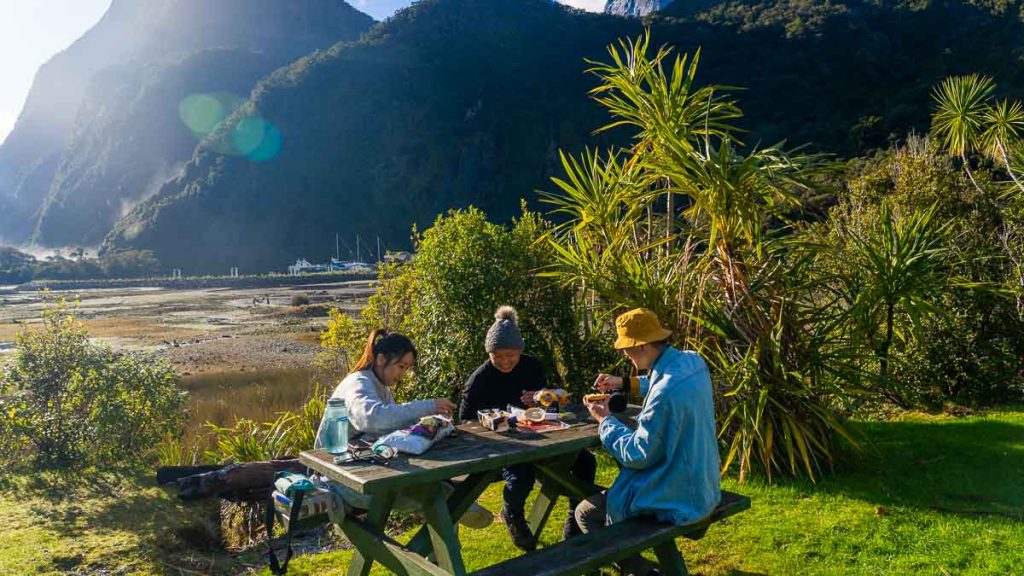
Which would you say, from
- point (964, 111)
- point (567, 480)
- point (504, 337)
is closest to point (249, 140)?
point (964, 111)

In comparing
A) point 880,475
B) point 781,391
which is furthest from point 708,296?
point 880,475

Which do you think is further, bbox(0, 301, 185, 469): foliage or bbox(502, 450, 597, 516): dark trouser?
bbox(0, 301, 185, 469): foliage

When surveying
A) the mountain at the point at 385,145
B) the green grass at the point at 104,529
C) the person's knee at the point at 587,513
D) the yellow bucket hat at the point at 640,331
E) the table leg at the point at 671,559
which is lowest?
the green grass at the point at 104,529

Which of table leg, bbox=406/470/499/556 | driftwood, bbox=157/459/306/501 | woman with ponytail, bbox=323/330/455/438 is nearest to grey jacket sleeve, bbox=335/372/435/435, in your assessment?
woman with ponytail, bbox=323/330/455/438

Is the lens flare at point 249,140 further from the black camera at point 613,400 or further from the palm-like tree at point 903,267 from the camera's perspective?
the black camera at point 613,400

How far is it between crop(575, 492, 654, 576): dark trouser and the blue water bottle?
121 cm

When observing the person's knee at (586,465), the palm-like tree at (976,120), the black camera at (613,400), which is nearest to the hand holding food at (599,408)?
the black camera at (613,400)

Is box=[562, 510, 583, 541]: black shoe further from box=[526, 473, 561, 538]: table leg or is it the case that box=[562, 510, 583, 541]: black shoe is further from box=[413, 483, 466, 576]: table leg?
box=[413, 483, 466, 576]: table leg

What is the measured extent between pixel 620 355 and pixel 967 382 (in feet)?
13.9

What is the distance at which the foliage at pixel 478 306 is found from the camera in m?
6.20

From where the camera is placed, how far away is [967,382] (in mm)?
7430

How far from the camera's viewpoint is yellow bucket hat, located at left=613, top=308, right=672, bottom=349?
108 inches

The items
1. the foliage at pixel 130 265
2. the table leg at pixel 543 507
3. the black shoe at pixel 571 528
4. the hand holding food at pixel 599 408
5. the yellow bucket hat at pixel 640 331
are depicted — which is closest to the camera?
the yellow bucket hat at pixel 640 331

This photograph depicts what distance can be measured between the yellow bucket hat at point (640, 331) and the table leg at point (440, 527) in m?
1.00
